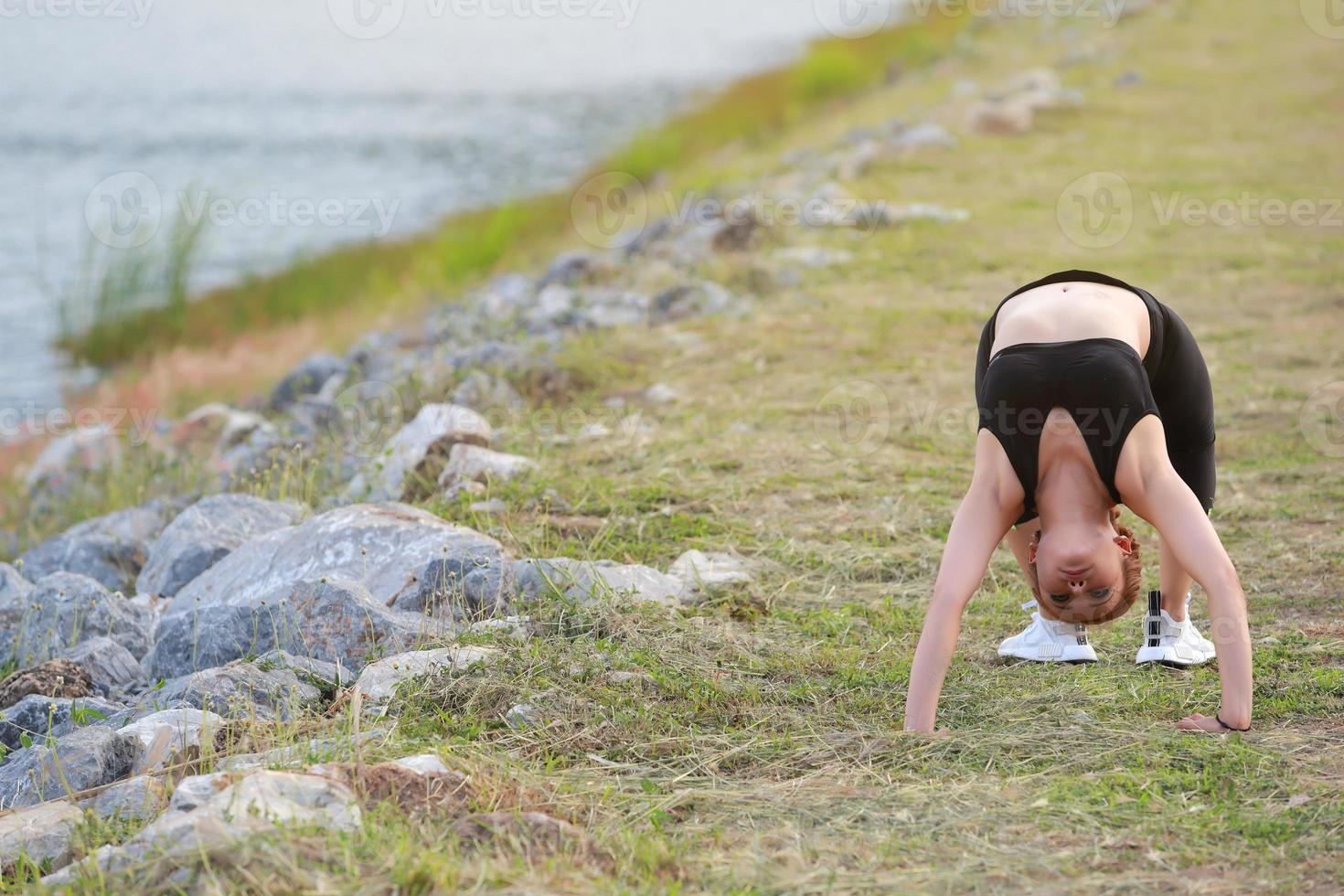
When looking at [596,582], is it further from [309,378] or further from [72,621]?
[309,378]

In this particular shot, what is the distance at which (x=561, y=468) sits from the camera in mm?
5285

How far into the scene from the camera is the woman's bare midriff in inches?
120

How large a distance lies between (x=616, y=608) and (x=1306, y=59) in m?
14.3

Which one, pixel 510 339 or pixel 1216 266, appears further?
pixel 1216 266

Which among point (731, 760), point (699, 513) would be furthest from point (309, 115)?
point (731, 760)

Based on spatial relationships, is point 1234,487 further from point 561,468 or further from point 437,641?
point 437,641

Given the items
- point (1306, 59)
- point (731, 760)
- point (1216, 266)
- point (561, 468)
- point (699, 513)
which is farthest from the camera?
point (1306, 59)
